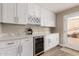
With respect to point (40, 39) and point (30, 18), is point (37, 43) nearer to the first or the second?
point (40, 39)

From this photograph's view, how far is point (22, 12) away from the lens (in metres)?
2.06

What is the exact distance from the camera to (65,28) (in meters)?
3.77

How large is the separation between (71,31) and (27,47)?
277 cm

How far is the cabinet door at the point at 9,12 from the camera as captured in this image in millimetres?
1580

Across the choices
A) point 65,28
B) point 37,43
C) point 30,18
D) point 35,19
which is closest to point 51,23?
point 65,28

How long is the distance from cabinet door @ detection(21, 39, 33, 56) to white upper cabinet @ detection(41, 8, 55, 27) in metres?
1.34

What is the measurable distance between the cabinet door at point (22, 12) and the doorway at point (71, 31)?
7.08 feet

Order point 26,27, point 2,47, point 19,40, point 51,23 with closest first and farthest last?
point 2,47 < point 19,40 < point 26,27 < point 51,23

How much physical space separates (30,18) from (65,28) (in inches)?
83.9

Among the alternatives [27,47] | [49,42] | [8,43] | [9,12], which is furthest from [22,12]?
[49,42]

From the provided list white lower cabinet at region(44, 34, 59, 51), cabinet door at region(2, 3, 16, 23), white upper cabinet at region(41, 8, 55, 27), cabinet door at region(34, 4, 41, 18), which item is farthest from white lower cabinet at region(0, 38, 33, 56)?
white upper cabinet at region(41, 8, 55, 27)

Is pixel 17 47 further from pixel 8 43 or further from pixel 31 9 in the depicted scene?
pixel 31 9

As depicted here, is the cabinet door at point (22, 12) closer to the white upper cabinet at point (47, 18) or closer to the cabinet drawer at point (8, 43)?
the cabinet drawer at point (8, 43)

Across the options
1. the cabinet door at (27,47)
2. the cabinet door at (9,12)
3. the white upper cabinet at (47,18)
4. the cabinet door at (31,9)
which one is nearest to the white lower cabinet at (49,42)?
the white upper cabinet at (47,18)
